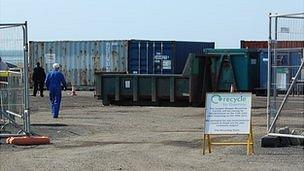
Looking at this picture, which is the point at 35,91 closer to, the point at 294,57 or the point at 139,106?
the point at 139,106

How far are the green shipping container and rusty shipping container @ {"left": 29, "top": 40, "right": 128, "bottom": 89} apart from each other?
12180 millimetres

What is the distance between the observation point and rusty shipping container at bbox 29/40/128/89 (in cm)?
4841

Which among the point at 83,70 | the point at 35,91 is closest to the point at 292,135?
the point at 35,91

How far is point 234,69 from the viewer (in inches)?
1309

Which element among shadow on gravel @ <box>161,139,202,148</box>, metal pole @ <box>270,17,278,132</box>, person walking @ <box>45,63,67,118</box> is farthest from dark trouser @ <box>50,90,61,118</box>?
metal pole @ <box>270,17,278,132</box>

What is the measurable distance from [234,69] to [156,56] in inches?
556

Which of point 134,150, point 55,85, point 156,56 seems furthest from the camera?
point 156,56

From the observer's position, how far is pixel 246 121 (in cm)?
1469

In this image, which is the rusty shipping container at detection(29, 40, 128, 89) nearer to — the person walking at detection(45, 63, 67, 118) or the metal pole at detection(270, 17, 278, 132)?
the person walking at detection(45, 63, 67, 118)

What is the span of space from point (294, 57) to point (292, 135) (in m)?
3.20

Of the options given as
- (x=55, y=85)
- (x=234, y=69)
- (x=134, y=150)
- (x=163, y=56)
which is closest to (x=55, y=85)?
(x=55, y=85)

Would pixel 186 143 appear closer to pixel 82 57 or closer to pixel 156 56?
pixel 156 56

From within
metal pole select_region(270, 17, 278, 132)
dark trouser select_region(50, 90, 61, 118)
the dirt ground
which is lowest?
the dirt ground

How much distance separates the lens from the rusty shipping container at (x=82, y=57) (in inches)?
1906
